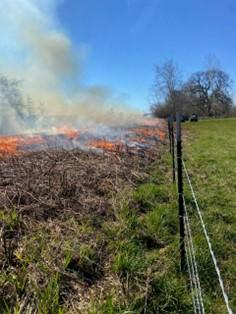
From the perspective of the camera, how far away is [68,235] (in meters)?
4.61

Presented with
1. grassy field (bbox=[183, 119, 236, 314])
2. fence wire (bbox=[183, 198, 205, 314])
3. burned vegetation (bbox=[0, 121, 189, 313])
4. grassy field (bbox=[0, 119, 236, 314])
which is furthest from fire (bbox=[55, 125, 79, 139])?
fence wire (bbox=[183, 198, 205, 314])

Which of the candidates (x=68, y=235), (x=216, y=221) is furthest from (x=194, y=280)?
(x=216, y=221)

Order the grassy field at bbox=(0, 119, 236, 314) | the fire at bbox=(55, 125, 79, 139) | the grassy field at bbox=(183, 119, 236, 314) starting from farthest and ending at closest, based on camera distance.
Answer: the fire at bbox=(55, 125, 79, 139) < the grassy field at bbox=(183, 119, 236, 314) < the grassy field at bbox=(0, 119, 236, 314)

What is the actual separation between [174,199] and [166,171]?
3.08 m

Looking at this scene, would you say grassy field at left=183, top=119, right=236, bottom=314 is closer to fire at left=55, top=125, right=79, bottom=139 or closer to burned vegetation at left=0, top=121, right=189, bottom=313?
burned vegetation at left=0, top=121, right=189, bottom=313

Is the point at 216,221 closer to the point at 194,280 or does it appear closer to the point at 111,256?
the point at 194,280

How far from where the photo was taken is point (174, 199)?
6711 millimetres

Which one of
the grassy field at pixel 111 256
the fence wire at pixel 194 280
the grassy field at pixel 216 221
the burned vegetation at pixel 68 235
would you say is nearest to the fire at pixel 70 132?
the grassy field at pixel 216 221

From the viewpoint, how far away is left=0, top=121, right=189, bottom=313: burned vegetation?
3371 millimetres

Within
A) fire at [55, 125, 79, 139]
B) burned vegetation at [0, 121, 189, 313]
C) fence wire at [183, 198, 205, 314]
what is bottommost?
fence wire at [183, 198, 205, 314]

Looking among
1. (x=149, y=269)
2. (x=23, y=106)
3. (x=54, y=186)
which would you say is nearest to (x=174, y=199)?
(x=54, y=186)

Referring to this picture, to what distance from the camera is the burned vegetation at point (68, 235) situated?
11.1 feet

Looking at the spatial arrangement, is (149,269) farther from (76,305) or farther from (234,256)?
(234,256)

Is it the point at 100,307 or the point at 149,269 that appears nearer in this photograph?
the point at 100,307
